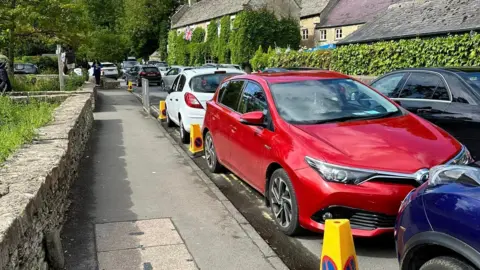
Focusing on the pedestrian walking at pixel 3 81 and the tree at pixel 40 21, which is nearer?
the pedestrian walking at pixel 3 81

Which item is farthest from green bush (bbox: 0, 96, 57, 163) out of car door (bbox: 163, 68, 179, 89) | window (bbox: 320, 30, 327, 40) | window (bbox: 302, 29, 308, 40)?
window (bbox: 302, 29, 308, 40)

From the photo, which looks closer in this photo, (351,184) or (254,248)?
(351,184)

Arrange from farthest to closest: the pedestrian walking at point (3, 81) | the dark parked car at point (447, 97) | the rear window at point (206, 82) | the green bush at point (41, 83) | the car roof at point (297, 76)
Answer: the green bush at point (41, 83) < the pedestrian walking at point (3, 81) < the rear window at point (206, 82) < the dark parked car at point (447, 97) < the car roof at point (297, 76)

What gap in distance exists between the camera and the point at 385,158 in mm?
4402

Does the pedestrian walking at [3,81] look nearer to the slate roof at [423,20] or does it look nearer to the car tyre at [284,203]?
the car tyre at [284,203]

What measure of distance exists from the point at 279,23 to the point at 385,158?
4063 centimetres

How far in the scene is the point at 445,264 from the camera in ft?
9.25

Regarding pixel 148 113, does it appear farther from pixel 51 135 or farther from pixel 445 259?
pixel 445 259

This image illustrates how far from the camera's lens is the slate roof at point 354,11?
39.9 m

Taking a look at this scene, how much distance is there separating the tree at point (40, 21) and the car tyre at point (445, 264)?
58.4 feet

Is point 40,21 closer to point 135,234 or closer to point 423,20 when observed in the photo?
point 135,234

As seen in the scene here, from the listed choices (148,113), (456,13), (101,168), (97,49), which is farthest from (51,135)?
(97,49)

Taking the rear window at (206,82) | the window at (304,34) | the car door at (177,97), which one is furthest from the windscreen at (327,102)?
the window at (304,34)

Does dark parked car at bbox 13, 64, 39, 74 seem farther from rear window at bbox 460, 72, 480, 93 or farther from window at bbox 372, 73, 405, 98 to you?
rear window at bbox 460, 72, 480, 93
